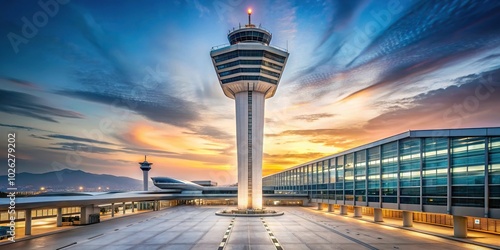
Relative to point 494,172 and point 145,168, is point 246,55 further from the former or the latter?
point 145,168

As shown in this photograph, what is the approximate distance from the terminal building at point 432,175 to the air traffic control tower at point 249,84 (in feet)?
69.0

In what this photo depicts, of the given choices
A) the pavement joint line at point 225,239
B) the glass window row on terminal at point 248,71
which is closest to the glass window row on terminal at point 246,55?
the glass window row on terminal at point 248,71

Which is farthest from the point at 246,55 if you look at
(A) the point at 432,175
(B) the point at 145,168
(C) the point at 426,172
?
(B) the point at 145,168

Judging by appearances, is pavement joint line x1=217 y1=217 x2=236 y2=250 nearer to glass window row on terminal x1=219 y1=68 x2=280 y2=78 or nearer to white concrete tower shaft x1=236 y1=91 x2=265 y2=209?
white concrete tower shaft x1=236 y1=91 x2=265 y2=209

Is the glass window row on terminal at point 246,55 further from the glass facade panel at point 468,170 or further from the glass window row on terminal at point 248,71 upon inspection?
the glass facade panel at point 468,170

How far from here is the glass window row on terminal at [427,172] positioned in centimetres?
3662

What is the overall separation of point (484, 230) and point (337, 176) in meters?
32.7

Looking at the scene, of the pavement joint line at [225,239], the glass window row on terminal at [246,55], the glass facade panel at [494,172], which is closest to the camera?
the pavement joint line at [225,239]

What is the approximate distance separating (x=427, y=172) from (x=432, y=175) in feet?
2.98

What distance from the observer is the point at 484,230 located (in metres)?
44.8

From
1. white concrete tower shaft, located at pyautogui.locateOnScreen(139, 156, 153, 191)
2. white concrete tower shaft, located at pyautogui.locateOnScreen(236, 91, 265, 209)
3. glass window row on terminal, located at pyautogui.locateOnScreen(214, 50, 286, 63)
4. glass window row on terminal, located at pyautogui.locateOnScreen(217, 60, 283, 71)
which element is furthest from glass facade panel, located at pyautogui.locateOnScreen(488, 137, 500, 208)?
white concrete tower shaft, located at pyautogui.locateOnScreen(139, 156, 153, 191)

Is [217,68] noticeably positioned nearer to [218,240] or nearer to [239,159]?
[239,159]

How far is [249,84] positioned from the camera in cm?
7694

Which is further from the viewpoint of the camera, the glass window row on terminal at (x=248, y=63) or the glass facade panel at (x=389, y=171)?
the glass window row on terminal at (x=248, y=63)
